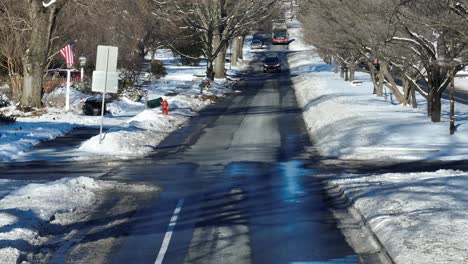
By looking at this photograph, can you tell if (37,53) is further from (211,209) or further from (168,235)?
(168,235)

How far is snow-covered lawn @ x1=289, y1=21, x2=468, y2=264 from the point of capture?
10.6 metres

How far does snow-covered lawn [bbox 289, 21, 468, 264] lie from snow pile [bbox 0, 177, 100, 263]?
4.64 metres

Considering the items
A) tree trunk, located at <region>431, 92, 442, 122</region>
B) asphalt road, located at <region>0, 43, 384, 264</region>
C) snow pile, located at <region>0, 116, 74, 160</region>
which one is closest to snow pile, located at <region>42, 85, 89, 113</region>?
snow pile, located at <region>0, 116, 74, 160</region>

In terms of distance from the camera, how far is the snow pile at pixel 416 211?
10016 mm

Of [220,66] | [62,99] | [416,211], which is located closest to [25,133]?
[62,99]

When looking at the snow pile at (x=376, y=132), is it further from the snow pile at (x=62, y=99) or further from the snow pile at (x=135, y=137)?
the snow pile at (x=62, y=99)

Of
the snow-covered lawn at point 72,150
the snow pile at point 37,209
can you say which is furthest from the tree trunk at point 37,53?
the snow pile at point 37,209

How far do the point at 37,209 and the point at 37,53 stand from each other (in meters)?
22.2

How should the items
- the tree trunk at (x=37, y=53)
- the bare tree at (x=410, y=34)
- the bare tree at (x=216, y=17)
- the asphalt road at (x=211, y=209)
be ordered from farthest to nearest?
the bare tree at (x=216, y=17)
the tree trunk at (x=37, y=53)
the bare tree at (x=410, y=34)
the asphalt road at (x=211, y=209)

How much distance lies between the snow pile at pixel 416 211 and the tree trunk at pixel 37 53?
1973 centimetres

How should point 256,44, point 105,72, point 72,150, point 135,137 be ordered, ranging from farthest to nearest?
point 256,44, point 135,137, point 105,72, point 72,150

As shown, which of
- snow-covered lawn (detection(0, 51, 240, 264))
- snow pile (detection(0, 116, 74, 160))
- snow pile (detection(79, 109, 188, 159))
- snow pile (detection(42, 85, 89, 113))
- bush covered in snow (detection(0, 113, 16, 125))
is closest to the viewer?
snow-covered lawn (detection(0, 51, 240, 264))

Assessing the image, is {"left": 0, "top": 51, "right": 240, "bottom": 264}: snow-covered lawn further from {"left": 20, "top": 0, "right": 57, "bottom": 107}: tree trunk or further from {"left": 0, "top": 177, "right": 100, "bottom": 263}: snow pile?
{"left": 20, "top": 0, "right": 57, "bottom": 107}: tree trunk

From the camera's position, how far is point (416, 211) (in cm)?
1262
